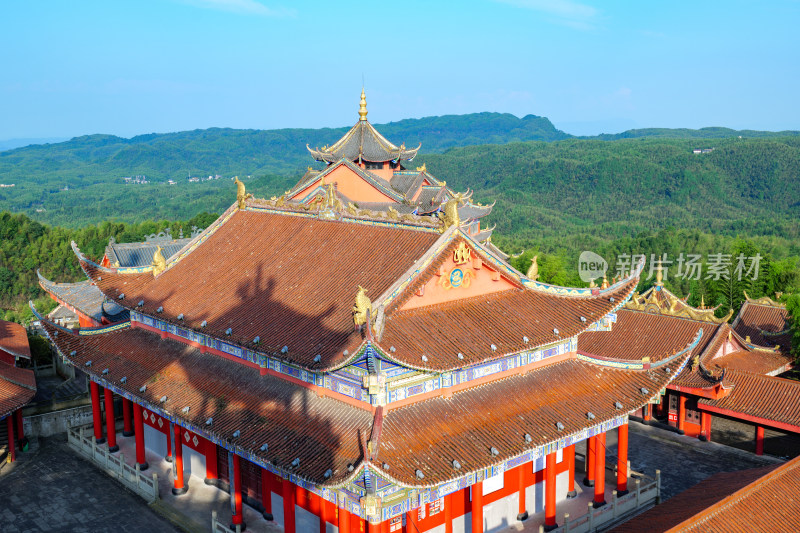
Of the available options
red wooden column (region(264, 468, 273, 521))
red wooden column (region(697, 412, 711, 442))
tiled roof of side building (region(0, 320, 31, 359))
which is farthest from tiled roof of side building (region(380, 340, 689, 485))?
tiled roof of side building (region(0, 320, 31, 359))

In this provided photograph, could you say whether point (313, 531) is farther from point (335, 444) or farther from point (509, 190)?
point (509, 190)

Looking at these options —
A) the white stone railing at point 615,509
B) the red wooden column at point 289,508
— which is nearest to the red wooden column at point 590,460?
the white stone railing at point 615,509

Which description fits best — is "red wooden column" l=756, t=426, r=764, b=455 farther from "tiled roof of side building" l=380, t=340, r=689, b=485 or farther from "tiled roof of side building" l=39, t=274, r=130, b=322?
"tiled roof of side building" l=39, t=274, r=130, b=322

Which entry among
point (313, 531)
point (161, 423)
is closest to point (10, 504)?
point (161, 423)

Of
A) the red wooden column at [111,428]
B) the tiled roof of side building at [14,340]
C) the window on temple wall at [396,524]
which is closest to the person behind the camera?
the window on temple wall at [396,524]

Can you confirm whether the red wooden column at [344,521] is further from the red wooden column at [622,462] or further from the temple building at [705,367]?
the temple building at [705,367]
